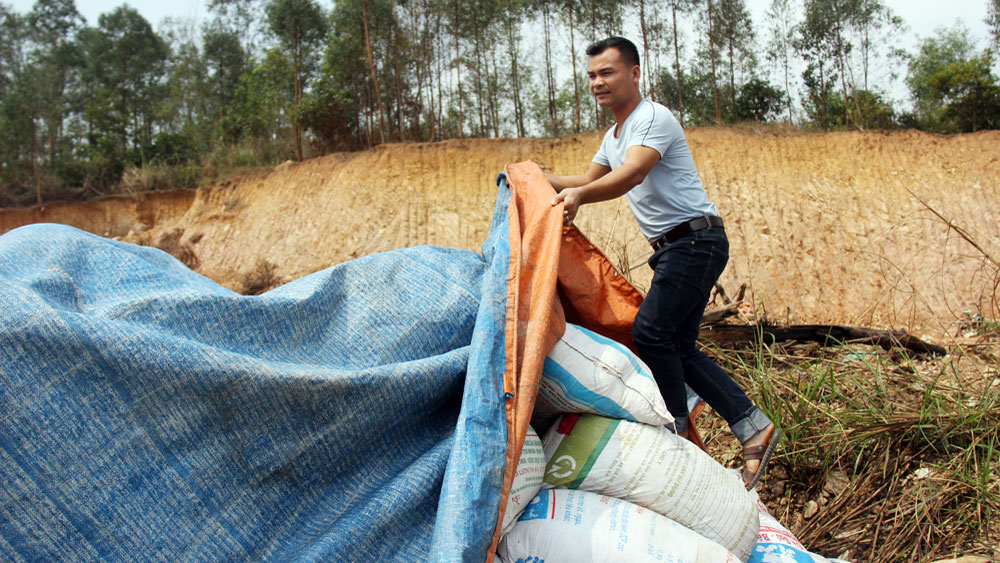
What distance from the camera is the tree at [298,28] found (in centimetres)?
1711

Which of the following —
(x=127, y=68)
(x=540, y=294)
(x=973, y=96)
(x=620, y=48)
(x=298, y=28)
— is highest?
A: (x=127, y=68)

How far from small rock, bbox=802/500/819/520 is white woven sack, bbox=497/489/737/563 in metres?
1.13

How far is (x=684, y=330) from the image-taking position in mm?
2445

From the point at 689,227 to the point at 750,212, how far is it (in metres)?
10.6

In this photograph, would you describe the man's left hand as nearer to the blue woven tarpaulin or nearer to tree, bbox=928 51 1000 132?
the blue woven tarpaulin

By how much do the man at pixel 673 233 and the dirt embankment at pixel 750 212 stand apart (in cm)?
820

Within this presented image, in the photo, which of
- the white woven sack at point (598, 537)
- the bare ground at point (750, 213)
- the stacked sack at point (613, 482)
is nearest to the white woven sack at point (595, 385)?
the stacked sack at point (613, 482)

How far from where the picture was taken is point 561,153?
44.0 ft

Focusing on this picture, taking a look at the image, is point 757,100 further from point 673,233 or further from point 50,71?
point 50,71

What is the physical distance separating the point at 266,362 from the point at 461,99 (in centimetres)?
1794

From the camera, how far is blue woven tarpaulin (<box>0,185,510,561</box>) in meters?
1.15

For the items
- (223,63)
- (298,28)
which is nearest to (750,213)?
(298,28)

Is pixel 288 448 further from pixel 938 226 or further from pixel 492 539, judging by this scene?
pixel 938 226

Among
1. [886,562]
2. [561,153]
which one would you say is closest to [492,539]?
[886,562]
